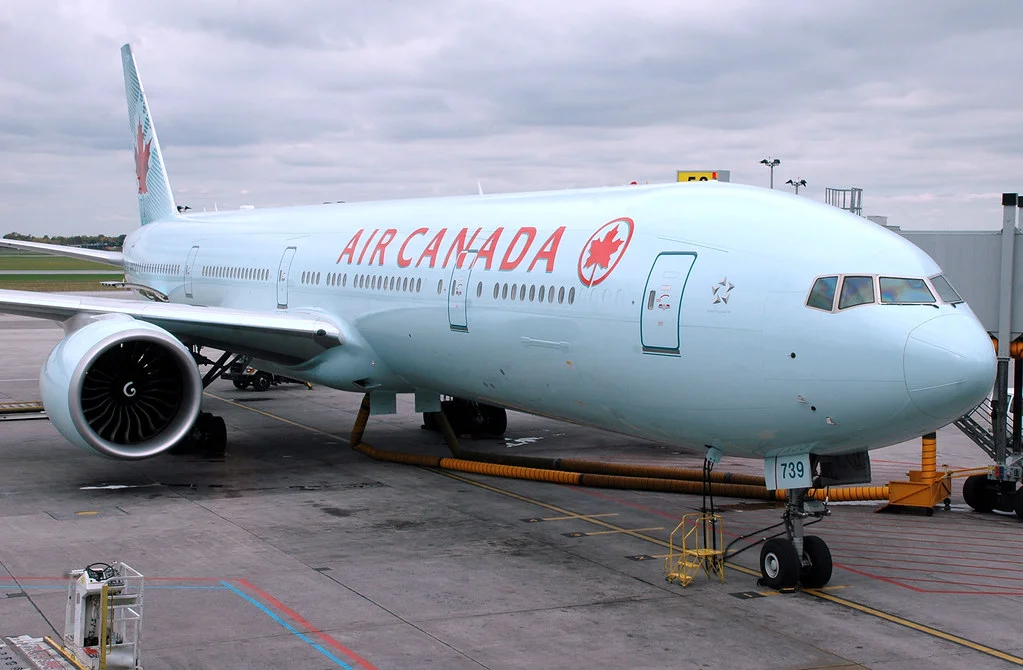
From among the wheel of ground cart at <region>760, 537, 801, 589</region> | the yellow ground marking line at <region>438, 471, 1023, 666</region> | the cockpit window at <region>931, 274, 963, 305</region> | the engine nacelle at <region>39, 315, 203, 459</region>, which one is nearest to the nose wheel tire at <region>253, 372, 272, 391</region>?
the engine nacelle at <region>39, 315, 203, 459</region>

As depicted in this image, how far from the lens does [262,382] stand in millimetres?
30312

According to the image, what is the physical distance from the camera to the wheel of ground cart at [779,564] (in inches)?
455

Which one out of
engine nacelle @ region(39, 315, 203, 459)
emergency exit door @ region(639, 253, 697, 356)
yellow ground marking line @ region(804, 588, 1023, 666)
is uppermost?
emergency exit door @ region(639, 253, 697, 356)

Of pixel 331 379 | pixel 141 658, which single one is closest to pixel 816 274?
pixel 141 658

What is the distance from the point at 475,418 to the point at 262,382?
10.0 metres

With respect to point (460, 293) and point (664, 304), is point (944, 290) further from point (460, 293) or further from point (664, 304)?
point (460, 293)

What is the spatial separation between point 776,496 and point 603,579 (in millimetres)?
4646

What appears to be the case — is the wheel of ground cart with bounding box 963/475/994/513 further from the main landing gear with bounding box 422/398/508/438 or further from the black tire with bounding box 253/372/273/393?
the black tire with bounding box 253/372/273/393

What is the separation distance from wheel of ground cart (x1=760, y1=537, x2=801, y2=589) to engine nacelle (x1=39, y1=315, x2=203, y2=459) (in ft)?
27.4

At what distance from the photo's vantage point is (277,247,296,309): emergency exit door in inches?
819

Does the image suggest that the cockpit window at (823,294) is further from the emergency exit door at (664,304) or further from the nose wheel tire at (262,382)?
the nose wheel tire at (262,382)

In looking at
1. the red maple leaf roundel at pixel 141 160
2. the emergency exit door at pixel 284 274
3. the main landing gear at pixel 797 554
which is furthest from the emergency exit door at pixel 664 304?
the red maple leaf roundel at pixel 141 160

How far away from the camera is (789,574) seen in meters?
11.6

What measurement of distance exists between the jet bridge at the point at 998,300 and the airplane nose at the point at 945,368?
4.83m
